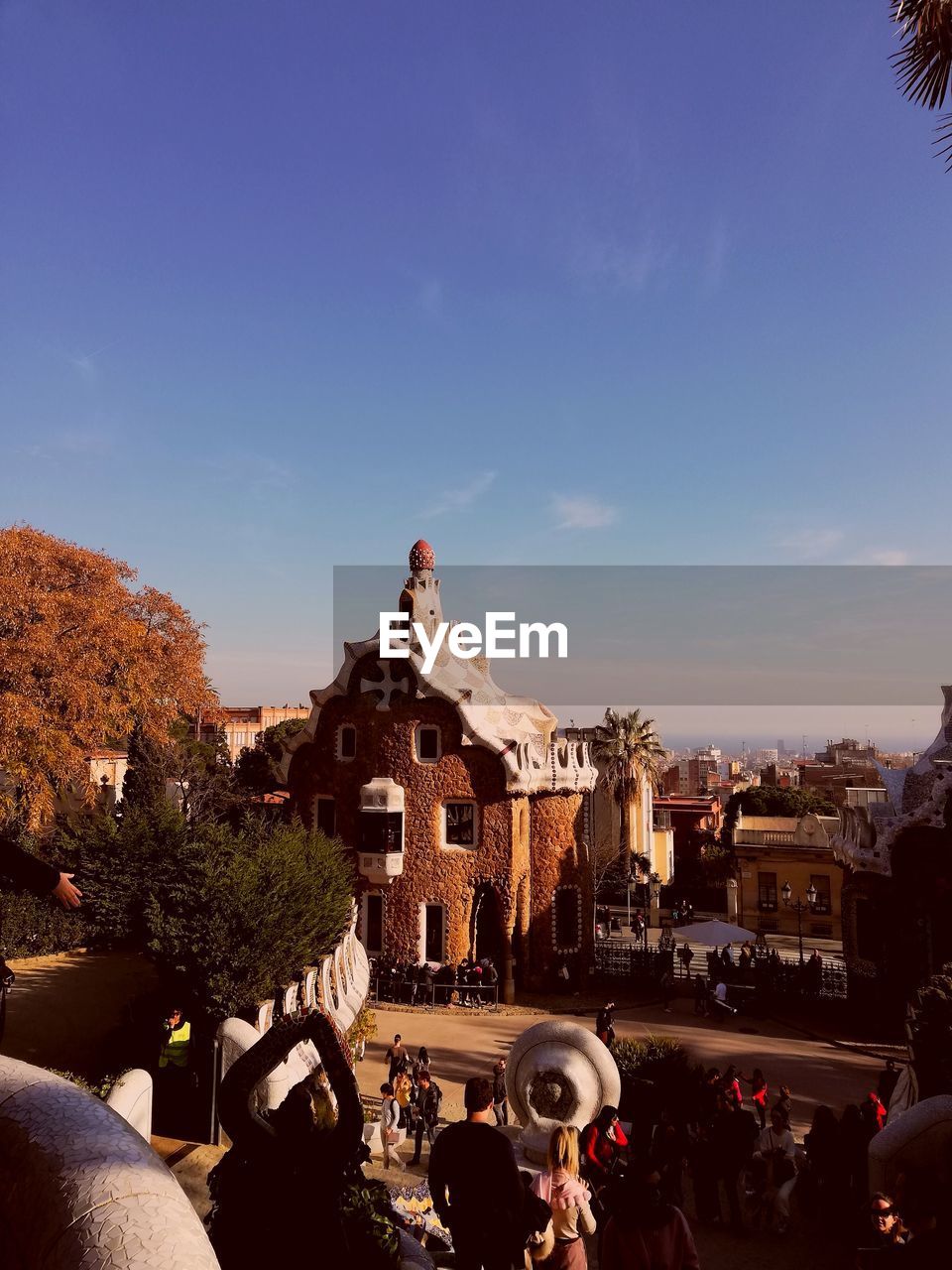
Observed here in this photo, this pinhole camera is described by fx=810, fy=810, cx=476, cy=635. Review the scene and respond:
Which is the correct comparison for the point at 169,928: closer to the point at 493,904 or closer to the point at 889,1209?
the point at 889,1209

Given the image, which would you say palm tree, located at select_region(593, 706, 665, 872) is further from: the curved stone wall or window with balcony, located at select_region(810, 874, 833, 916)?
the curved stone wall

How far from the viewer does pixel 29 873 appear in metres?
4.10

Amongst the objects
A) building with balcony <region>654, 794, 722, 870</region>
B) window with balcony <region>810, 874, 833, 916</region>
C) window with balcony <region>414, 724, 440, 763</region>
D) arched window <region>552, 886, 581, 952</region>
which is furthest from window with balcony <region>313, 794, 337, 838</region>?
building with balcony <region>654, 794, 722, 870</region>

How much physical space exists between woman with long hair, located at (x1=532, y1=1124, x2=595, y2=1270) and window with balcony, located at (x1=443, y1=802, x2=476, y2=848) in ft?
63.3

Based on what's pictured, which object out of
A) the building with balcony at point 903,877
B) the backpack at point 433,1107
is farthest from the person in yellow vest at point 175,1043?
the building with balcony at point 903,877

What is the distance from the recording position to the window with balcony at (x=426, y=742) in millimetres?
25516

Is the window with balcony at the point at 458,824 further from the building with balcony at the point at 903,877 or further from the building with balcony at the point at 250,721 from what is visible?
the building with balcony at the point at 250,721

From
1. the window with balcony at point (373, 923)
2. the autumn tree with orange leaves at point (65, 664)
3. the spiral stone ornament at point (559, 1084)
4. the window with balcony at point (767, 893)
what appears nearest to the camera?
the spiral stone ornament at point (559, 1084)

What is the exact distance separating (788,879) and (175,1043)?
2888 cm

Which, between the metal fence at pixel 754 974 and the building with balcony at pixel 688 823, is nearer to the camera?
the metal fence at pixel 754 974

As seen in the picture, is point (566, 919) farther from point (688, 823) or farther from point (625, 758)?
point (688, 823)

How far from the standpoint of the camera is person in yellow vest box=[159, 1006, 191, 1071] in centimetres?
1252

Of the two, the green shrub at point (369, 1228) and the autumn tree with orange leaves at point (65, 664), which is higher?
the autumn tree with orange leaves at point (65, 664)

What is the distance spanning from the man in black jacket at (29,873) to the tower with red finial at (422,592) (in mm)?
22956
